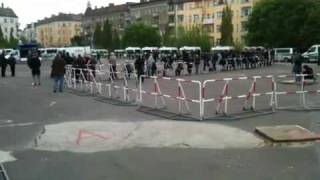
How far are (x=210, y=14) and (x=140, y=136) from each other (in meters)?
124

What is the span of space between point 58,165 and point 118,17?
175 m

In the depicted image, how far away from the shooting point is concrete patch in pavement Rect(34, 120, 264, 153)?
12.1 metres

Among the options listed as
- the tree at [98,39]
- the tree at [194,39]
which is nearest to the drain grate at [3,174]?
the tree at [194,39]

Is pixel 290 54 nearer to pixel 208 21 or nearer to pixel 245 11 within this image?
pixel 245 11

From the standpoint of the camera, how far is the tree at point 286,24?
265 ft

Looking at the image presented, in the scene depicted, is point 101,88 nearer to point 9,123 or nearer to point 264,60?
point 9,123

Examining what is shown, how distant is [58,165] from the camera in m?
10.1

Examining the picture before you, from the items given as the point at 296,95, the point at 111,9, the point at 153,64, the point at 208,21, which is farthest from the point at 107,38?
the point at 296,95

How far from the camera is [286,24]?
279 ft

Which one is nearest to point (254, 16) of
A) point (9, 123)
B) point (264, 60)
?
point (264, 60)

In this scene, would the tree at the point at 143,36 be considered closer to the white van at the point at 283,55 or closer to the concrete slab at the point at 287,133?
the white van at the point at 283,55

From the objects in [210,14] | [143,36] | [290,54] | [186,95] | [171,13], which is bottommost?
[290,54]

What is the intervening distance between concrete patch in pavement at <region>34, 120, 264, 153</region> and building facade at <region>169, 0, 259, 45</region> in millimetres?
104564

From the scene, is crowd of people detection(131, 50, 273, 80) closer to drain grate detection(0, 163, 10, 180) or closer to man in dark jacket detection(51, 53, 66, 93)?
man in dark jacket detection(51, 53, 66, 93)
